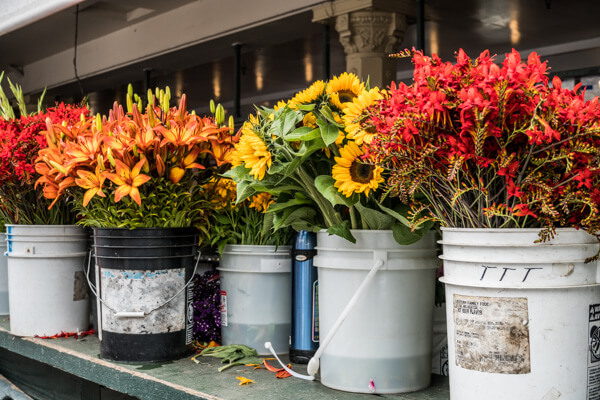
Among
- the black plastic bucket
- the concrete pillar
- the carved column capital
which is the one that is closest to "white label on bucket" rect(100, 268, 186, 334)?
the black plastic bucket

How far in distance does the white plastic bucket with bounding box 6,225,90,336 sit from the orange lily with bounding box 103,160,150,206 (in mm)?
407

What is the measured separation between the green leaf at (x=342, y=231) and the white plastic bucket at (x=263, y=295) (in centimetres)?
29

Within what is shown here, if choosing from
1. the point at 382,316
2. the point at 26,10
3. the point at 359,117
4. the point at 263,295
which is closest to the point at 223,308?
the point at 263,295

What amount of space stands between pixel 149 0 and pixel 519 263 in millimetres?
5958

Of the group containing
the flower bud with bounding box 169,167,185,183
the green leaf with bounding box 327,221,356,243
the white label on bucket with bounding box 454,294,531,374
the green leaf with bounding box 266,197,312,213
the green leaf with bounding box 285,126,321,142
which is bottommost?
the white label on bucket with bounding box 454,294,531,374

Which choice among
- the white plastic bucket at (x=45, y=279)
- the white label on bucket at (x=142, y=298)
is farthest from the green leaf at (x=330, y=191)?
the white plastic bucket at (x=45, y=279)

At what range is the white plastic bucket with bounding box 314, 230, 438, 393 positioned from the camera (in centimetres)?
89

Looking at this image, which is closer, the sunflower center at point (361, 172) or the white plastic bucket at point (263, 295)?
the sunflower center at point (361, 172)

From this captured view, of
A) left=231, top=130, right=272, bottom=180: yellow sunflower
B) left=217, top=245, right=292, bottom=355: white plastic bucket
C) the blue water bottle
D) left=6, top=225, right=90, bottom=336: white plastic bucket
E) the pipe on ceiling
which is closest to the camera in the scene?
left=231, top=130, right=272, bottom=180: yellow sunflower

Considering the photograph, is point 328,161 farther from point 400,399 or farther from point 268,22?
point 268,22

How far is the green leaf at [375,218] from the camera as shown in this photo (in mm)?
898

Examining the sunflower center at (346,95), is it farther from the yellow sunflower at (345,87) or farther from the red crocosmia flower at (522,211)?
the red crocosmia flower at (522,211)

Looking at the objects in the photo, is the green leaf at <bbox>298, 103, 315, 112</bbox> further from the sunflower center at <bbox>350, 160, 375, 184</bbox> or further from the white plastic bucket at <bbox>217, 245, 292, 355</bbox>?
the white plastic bucket at <bbox>217, 245, 292, 355</bbox>

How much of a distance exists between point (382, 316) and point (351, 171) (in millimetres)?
210
